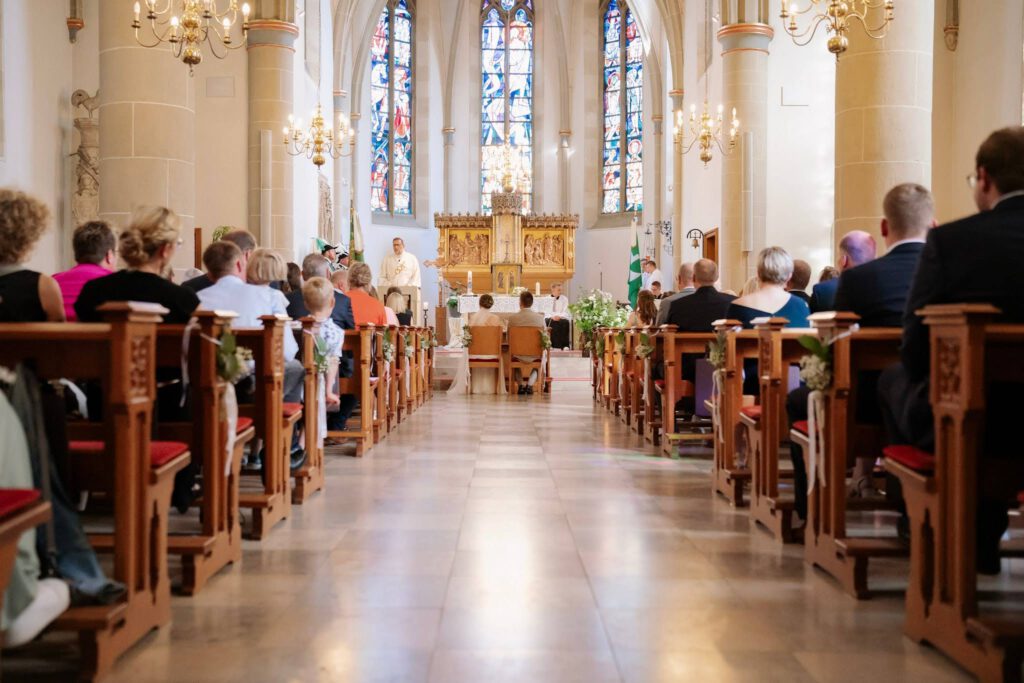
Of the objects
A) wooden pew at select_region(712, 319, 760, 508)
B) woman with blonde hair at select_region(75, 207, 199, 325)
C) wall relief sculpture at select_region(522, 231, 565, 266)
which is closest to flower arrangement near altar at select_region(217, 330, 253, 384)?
woman with blonde hair at select_region(75, 207, 199, 325)

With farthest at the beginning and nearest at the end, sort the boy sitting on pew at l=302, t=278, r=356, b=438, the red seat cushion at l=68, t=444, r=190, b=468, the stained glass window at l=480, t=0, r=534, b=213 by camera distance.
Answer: the stained glass window at l=480, t=0, r=534, b=213
the boy sitting on pew at l=302, t=278, r=356, b=438
the red seat cushion at l=68, t=444, r=190, b=468

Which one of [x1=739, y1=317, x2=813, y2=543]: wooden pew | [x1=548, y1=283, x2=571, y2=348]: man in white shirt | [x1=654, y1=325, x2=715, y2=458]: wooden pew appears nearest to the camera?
[x1=739, y1=317, x2=813, y2=543]: wooden pew

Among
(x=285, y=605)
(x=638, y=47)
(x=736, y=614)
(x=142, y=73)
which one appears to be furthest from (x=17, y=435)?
(x=638, y=47)

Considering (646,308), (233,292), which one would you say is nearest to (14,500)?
(233,292)

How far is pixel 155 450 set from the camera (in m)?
3.38

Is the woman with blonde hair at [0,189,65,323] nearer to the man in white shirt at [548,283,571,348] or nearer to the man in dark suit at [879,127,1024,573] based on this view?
the man in dark suit at [879,127,1024,573]

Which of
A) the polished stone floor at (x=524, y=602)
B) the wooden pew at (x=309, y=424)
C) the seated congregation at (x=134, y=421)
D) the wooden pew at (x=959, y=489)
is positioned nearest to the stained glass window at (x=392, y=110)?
the seated congregation at (x=134, y=421)

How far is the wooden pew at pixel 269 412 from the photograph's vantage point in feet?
15.7

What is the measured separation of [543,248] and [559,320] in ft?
9.21

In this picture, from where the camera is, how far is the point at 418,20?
2753 centimetres

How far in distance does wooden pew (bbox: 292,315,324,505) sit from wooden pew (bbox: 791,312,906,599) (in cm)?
285

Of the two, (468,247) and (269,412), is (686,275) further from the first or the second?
(468,247)

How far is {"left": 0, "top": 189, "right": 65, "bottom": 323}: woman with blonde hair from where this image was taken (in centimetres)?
366

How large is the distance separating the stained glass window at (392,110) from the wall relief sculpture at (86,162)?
47.3 ft
